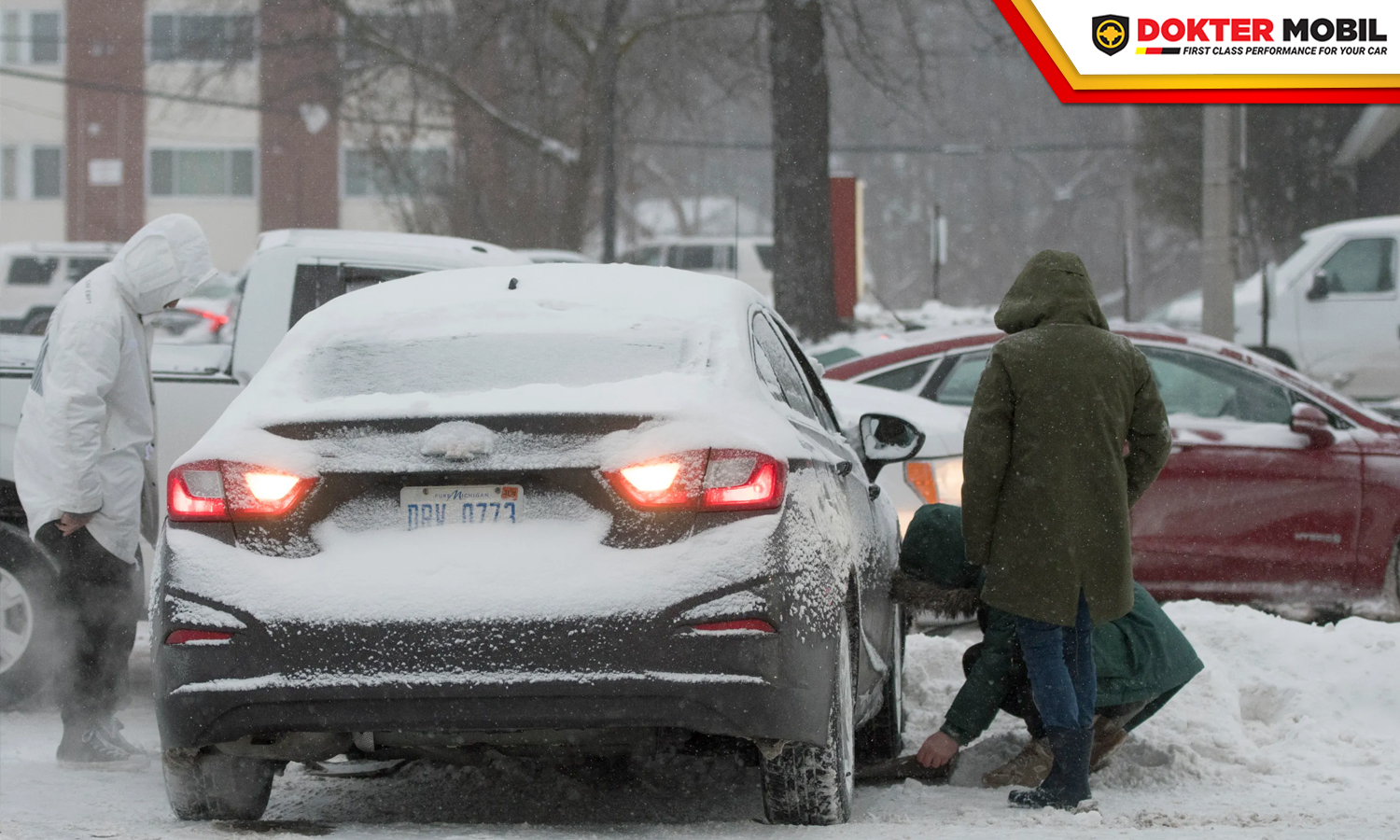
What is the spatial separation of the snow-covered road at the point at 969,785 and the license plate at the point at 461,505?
0.80 meters

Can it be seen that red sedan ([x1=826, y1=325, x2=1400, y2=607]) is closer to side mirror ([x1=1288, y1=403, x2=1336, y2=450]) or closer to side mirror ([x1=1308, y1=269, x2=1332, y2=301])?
side mirror ([x1=1288, y1=403, x2=1336, y2=450])

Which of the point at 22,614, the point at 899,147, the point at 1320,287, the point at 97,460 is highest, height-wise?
the point at 899,147

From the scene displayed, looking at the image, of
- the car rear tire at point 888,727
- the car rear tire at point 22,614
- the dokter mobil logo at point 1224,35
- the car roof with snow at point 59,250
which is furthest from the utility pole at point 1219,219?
the car roof with snow at point 59,250

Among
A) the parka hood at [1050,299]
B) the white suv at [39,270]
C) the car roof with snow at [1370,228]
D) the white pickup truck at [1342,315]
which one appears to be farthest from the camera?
the white suv at [39,270]

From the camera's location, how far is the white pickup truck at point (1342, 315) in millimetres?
16391

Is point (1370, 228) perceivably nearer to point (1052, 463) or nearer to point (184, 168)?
point (1052, 463)

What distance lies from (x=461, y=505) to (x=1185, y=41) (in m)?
Result: 12.8

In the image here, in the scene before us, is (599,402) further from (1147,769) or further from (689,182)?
(689,182)

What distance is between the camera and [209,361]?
7992 mm

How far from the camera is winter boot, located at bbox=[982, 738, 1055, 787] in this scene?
5.61 metres

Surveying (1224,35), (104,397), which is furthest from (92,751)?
(1224,35)

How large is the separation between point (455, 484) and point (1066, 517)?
1.77 m

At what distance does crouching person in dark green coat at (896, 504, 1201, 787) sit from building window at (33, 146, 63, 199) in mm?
50118

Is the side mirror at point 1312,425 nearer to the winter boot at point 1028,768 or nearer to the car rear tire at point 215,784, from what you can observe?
the winter boot at point 1028,768
